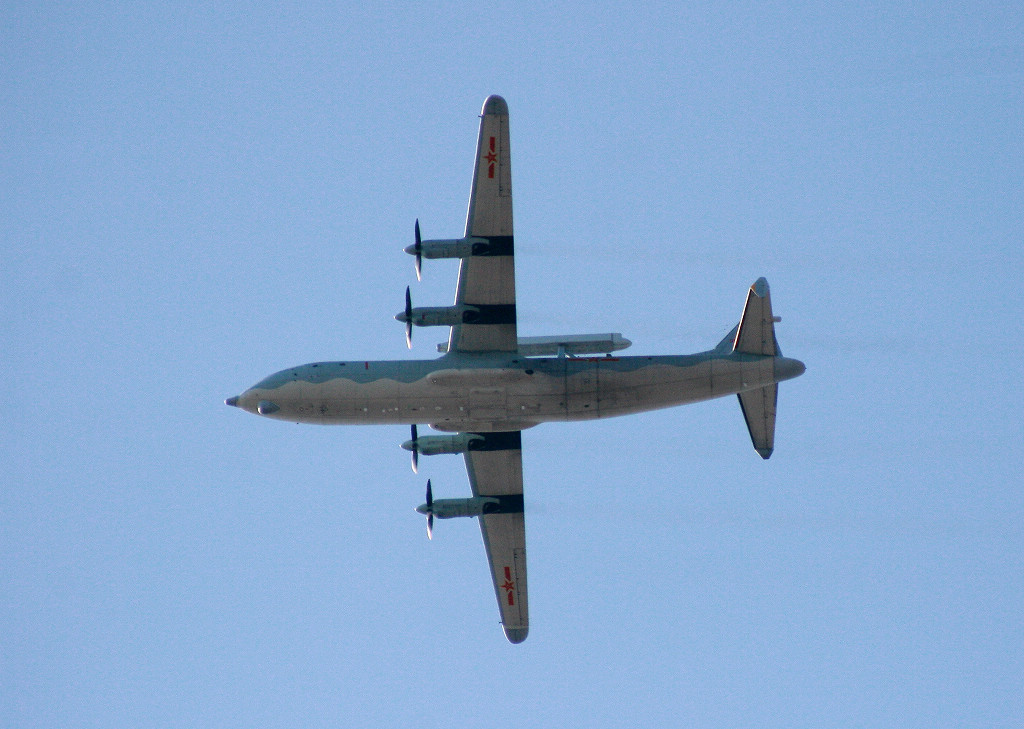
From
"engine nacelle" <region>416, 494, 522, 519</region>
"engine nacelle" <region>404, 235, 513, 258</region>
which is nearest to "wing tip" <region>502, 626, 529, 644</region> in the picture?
"engine nacelle" <region>416, 494, 522, 519</region>

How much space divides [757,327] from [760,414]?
9.68 ft

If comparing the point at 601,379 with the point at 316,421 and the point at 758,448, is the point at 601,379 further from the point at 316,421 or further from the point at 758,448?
the point at 316,421

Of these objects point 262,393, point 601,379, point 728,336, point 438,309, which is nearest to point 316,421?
point 262,393

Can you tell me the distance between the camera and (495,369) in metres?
41.8

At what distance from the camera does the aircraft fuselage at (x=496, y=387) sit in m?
41.6

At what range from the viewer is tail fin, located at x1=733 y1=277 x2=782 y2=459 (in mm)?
42656

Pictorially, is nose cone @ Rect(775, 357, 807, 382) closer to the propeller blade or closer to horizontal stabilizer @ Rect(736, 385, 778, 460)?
horizontal stabilizer @ Rect(736, 385, 778, 460)

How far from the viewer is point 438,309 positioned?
42406 millimetres

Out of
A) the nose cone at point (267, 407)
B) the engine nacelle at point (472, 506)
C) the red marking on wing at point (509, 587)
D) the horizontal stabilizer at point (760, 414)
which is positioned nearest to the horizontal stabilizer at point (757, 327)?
the horizontal stabilizer at point (760, 414)

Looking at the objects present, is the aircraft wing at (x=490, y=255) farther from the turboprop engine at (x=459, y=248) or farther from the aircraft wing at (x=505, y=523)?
the aircraft wing at (x=505, y=523)

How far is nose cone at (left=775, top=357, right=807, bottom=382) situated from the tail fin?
362mm

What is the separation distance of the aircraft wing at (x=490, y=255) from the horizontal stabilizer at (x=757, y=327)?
735 cm

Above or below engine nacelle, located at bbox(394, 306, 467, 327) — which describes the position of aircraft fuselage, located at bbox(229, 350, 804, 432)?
below

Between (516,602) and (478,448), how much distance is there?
6.20 metres
